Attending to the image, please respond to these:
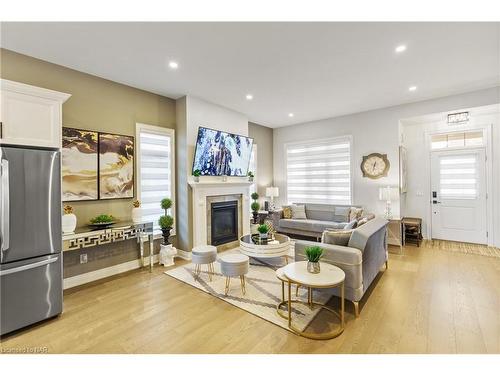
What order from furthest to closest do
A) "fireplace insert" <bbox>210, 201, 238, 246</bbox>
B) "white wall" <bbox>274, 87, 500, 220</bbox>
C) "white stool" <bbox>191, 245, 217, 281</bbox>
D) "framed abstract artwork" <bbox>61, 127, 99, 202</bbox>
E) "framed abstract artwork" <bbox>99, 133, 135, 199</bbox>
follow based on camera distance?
"fireplace insert" <bbox>210, 201, 238, 246</bbox> → "white wall" <bbox>274, 87, 500, 220</bbox> → "framed abstract artwork" <bbox>99, 133, 135, 199</bbox> → "white stool" <bbox>191, 245, 217, 281</bbox> → "framed abstract artwork" <bbox>61, 127, 99, 202</bbox>

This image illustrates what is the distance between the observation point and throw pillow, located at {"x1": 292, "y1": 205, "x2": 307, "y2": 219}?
6133 mm

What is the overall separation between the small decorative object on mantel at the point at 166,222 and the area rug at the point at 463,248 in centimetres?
544

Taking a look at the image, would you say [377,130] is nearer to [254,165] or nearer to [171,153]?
[254,165]

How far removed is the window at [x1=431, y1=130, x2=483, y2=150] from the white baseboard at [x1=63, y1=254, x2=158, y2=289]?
6.62 m

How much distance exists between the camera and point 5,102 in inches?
92.7

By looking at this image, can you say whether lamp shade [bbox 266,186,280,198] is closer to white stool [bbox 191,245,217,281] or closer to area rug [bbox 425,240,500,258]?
white stool [bbox 191,245,217,281]

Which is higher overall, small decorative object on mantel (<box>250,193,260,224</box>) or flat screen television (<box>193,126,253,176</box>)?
flat screen television (<box>193,126,253,176</box>)

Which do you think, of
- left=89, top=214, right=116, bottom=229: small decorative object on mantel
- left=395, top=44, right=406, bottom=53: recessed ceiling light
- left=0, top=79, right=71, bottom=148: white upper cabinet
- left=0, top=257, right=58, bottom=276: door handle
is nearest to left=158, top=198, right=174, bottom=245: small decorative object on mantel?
left=89, top=214, right=116, bottom=229: small decorative object on mantel

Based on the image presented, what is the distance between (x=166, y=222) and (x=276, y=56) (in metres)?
3.13

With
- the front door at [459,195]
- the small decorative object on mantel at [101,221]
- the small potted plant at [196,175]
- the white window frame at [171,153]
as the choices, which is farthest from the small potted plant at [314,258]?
the front door at [459,195]

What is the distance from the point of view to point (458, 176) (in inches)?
206

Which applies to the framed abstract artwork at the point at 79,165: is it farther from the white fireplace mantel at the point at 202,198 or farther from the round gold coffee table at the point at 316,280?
the round gold coffee table at the point at 316,280
